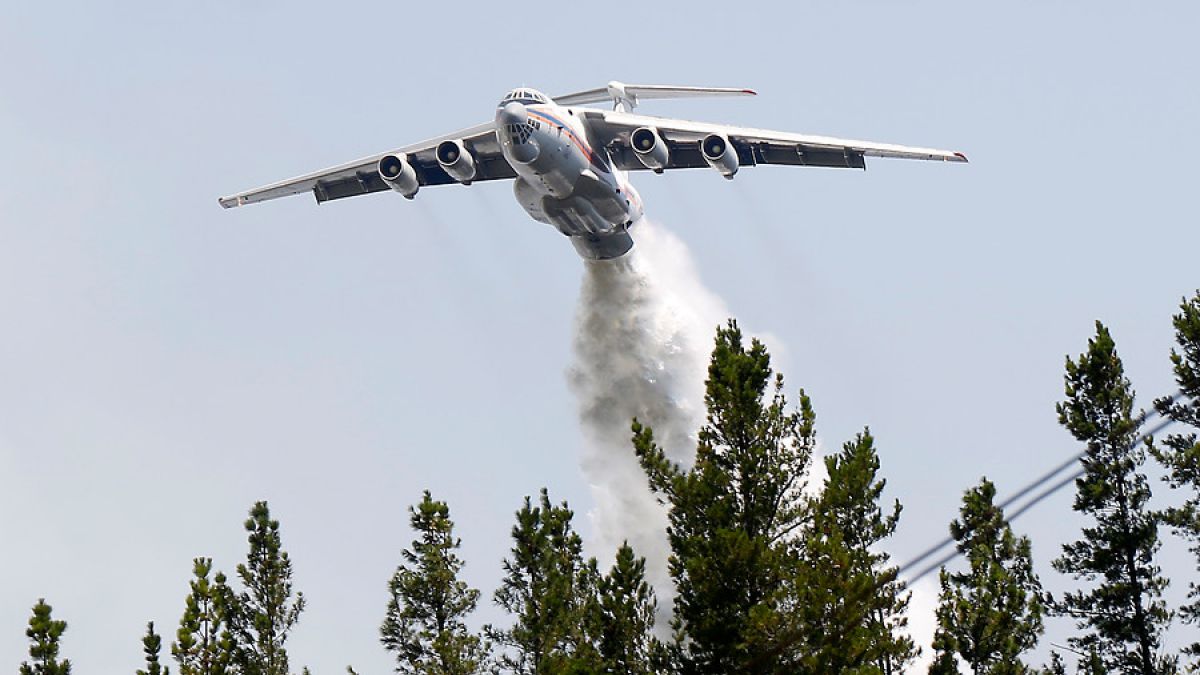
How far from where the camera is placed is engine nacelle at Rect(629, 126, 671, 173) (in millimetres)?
42281

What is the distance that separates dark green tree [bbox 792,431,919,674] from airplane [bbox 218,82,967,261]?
13.7 meters

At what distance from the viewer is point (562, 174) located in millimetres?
41094

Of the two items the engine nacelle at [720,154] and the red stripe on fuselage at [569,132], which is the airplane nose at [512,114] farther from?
the engine nacelle at [720,154]

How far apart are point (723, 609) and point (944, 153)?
20018 mm

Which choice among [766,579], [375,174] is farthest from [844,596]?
[375,174]

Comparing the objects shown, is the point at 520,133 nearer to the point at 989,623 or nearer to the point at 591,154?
the point at 591,154

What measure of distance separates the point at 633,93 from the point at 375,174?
6529mm

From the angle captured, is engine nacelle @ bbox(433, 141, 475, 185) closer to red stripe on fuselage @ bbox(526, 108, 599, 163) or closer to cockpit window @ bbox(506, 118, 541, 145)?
red stripe on fuselage @ bbox(526, 108, 599, 163)

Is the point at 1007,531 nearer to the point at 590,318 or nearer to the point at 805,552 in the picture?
the point at 805,552

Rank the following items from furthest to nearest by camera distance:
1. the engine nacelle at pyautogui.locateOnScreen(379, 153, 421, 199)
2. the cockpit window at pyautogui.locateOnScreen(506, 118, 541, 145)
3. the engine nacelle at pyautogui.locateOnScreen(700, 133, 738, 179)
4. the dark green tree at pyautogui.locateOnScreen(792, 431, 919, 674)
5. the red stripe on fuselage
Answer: the engine nacelle at pyautogui.locateOnScreen(379, 153, 421, 199)
the engine nacelle at pyautogui.locateOnScreen(700, 133, 738, 179)
the red stripe on fuselage
the cockpit window at pyautogui.locateOnScreen(506, 118, 541, 145)
the dark green tree at pyautogui.locateOnScreen(792, 431, 919, 674)

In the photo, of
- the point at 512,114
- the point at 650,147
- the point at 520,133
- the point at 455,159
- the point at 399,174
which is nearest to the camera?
the point at 520,133

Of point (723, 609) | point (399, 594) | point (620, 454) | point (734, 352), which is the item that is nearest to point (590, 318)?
point (620, 454)

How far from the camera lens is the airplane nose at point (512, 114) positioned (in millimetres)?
40188

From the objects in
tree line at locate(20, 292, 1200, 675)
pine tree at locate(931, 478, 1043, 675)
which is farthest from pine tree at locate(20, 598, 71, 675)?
pine tree at locate(931, 478, 1043, 675)
